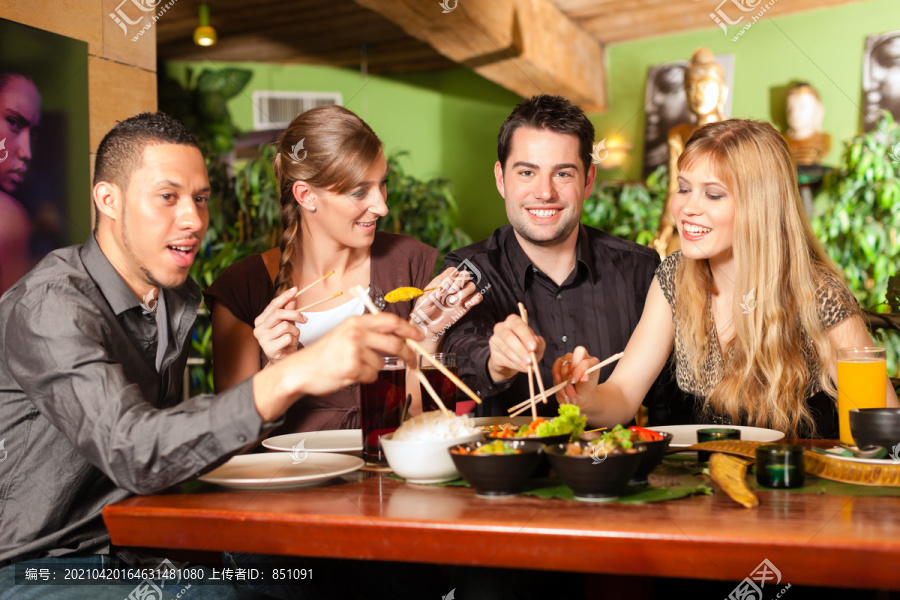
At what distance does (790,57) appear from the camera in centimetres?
558

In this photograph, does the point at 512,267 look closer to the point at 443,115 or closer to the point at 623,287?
the point at 623,287

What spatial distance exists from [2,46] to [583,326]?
2053mm

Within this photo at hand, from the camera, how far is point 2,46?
242 cm

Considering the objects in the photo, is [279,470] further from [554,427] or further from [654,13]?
[654,13]

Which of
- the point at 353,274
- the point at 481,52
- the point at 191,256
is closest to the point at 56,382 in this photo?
the point at 191,256

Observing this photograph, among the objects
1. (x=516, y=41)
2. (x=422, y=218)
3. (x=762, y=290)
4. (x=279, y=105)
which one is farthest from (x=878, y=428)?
(x=279, y=105)

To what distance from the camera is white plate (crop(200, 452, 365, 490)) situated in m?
1.26

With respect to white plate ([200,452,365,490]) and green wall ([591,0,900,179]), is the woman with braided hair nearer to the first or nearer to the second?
white plate ([200,452,365,490])

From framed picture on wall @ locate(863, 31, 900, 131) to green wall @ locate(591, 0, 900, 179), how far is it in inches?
2.1

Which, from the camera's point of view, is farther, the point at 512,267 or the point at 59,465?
the point at 512,267

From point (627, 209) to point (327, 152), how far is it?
11.6 ft

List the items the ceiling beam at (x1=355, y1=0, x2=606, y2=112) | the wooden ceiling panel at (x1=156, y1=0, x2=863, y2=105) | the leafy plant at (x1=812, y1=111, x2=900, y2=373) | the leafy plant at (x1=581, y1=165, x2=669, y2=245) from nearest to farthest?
the ceiling beam at (x1=355, y1=0, x2=606, y2=112), the wooden ceiling panel at (x1=156, y1=0, x2=863, y2=105), the leafy plant at (x1=812, y1=111, x2=900, y2=373), the leafy plant at (x1=581, y1=165, x2=669, y2=245)

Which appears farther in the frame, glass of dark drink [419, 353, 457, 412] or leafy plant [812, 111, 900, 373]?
leafy plant [812, 111, 900, 373]

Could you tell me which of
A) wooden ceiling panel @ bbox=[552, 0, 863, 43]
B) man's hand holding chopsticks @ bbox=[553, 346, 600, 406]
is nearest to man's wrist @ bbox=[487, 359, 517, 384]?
man's hand holding chopsticks @ bbox=[553, 346, 600, 406]
